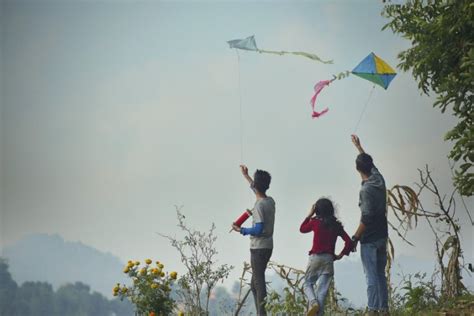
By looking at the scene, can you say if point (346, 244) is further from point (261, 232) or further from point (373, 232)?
point (261, 232)

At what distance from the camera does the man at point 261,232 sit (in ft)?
33.1

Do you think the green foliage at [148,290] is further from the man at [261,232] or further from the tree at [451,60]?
the tree at [451,60]

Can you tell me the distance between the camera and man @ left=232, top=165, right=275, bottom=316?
10094 mm

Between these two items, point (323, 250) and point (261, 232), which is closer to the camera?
point (323, 250)

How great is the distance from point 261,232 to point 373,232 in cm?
150

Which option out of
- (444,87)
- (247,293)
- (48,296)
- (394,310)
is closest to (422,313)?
(394,310)

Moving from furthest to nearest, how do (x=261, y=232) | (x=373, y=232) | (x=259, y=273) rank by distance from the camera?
(x=259, y=273), (x=261, y=232), (x=373, y=232)

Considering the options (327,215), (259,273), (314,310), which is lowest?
(314,310)

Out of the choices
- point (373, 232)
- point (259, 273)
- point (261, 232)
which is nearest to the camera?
point (373, 232)

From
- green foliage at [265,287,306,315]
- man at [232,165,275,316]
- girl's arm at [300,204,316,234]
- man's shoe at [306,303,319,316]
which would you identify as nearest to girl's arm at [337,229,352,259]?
girl's arm at [300,204,316,234]

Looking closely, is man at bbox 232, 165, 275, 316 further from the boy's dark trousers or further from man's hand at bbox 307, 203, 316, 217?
man's hand at bbox 307, 203, 316, 217

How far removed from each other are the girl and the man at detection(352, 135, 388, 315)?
0.25 m

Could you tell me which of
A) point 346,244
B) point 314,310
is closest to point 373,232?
point 346,244

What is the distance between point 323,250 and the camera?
9.68 metres
